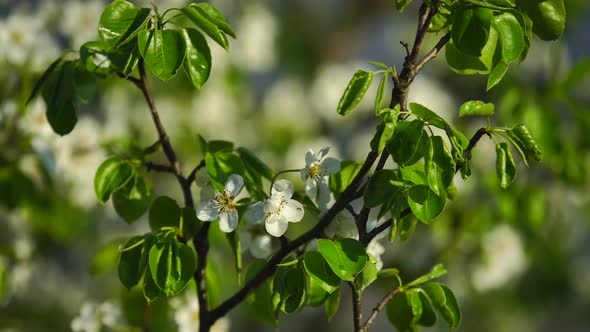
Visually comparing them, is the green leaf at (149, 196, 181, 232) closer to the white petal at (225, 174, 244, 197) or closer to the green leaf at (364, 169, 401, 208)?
the white petal at (225, 174, 244, 197)

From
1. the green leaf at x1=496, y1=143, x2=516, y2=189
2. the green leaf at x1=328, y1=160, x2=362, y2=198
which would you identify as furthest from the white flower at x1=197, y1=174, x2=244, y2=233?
the green leaf at x1=496, y1=143, x2=516, y2=189

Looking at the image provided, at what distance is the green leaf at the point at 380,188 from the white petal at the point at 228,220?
0.11m

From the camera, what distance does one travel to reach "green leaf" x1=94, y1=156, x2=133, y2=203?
0.71 metres

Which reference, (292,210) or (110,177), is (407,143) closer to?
(292,210)

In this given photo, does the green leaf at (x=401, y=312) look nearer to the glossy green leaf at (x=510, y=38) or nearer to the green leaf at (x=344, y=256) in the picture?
the green leaf at (x=344, y=256)

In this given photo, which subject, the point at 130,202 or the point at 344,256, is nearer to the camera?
the point at 344,256

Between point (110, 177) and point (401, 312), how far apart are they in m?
0.30

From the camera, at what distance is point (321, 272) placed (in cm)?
62

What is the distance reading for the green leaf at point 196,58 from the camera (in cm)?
64

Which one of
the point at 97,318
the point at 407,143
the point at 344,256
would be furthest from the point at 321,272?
the point at 97,318

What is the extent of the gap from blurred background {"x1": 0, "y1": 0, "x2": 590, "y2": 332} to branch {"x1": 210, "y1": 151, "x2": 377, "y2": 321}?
0.05 meters

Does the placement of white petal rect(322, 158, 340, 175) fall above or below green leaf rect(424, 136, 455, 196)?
below

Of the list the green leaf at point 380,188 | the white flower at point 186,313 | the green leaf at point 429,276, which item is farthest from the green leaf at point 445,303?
the white flower at point 186,313

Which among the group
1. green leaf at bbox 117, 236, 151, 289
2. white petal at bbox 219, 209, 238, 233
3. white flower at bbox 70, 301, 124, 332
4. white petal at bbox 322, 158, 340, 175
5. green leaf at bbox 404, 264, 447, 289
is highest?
white petal at bbox 322, 158, 340, 175
